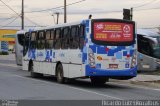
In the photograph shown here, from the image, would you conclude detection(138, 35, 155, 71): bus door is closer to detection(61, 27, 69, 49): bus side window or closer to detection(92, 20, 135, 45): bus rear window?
detection(61, 27, 69, 49): bus side window

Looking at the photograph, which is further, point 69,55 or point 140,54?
point 140,54

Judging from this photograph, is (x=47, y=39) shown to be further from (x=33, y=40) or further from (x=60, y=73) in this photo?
(x=60, y=73)

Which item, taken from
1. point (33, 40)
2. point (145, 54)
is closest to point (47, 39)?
point (33, 40)

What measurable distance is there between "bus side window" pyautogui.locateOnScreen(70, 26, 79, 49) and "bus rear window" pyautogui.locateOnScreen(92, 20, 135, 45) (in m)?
1.17

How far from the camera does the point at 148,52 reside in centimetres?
3344

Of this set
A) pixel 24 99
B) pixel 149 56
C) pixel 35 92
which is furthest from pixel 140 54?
pixel 24 99

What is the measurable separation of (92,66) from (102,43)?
1.11 meters

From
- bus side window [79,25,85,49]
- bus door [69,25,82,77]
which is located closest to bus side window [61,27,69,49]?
bus door [69,25,82,77]

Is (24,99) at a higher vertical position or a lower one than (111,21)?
lower

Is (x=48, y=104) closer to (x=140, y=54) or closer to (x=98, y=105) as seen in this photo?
(x=98, y=105)

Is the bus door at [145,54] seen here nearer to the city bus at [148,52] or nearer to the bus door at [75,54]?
the city bus at [148,52]

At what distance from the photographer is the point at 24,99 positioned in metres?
15.6

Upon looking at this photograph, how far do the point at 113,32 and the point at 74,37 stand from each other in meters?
1.95

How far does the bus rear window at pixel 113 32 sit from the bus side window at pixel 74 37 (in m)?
1.17
